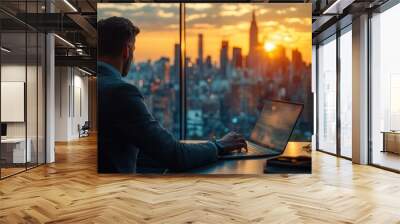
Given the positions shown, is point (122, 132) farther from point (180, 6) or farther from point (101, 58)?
point (180, 6)

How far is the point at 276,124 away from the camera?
6.45 metres

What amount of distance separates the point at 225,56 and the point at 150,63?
4.16 feet

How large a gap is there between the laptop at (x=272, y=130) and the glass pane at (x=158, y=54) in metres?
1.26

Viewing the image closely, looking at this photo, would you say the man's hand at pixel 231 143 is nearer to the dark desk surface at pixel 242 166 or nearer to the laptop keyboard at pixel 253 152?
the laptop keyboard at pixel 253 152

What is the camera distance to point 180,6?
6605 millimetres

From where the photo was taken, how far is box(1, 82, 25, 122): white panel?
7152mm

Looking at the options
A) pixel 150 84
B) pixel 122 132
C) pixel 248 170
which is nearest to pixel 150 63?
pixel 150 84

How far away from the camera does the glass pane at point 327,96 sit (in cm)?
1076

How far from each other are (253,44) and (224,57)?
540 millimetres

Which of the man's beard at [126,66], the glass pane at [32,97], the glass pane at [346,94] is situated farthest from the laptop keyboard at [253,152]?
the glass pane at [32,97]

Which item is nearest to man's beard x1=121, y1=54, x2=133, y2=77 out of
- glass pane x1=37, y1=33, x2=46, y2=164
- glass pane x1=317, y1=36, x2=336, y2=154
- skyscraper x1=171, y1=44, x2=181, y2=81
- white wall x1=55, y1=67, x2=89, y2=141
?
skyscraper x1=171, y1=44, x2=181, y2=81

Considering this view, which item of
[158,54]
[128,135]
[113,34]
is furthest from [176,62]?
[128,135]

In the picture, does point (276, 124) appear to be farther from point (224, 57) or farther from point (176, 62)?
point (176, 62)

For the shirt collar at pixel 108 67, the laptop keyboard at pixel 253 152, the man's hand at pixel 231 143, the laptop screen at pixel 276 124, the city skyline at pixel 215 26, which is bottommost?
the laptop keyboard at pixel 253 152
